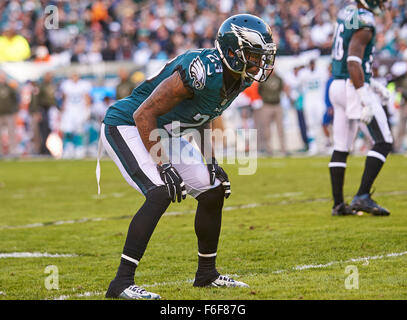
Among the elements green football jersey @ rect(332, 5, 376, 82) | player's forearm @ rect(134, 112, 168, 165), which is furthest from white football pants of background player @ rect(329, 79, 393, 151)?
player's forearm @ rect(134, 112, 168, 165)

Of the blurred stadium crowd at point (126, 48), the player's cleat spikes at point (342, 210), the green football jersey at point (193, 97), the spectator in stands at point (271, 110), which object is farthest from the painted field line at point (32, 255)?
the spectator in stands at point (271, 110)

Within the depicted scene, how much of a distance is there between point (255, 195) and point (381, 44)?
374 inches

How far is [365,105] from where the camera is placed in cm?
714

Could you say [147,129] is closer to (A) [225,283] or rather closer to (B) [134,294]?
(B) [134,294]

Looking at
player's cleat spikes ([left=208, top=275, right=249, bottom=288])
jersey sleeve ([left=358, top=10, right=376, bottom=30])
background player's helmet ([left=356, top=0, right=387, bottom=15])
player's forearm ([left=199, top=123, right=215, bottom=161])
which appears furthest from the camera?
background player's helmet ([left=356, top=0, right=387, bottom=15])

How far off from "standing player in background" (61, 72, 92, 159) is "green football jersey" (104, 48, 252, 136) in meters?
14.2

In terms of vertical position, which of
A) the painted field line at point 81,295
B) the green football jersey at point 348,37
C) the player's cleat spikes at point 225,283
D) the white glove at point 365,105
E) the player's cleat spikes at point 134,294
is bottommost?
the painted field line at point 81,295

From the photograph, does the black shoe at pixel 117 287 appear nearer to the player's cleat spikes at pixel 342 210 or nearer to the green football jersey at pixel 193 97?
the green football jersey at pixel 193 97

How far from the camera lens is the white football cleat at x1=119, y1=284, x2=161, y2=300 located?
4.14 meters

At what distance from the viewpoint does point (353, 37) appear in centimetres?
730

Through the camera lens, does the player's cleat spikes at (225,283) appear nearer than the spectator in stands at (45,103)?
Yes

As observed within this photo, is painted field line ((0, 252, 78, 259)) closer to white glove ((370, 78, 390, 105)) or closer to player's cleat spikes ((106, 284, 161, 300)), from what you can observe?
player's cleat spikes ((106, 284, 161, 300))

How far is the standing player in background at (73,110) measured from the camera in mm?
18781

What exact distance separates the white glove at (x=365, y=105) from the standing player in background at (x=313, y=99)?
10144 mm
